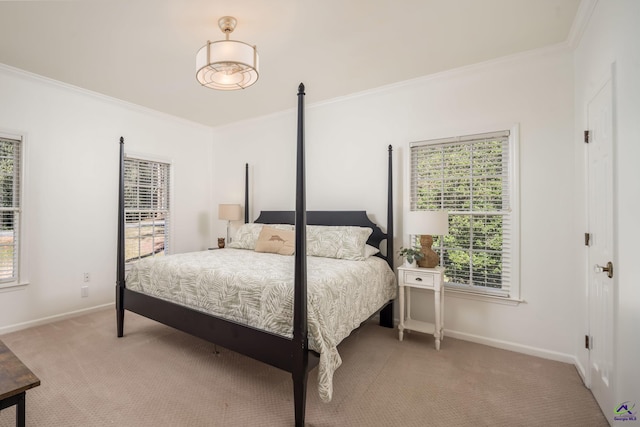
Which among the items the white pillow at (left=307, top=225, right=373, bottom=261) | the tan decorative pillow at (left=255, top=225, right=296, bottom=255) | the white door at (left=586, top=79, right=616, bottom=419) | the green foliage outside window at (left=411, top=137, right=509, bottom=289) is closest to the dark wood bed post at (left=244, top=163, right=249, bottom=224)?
the tan decorative pillow at (left=255, top=225, right=296, bottom=255)

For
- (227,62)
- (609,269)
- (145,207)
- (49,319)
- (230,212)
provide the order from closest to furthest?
(609,269), (227,62), (49,319), (145,207), (230,212)

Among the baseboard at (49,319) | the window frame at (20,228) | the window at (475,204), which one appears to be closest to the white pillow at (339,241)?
the window at (475,204)

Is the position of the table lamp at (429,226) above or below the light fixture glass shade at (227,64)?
below

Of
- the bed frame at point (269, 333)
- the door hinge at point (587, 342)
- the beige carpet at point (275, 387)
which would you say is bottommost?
the beige carpet at point (275, 387)

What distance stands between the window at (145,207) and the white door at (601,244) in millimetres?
4775

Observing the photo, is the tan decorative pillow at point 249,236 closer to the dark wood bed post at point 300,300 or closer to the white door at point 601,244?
the dark wood bed post at point 300,300

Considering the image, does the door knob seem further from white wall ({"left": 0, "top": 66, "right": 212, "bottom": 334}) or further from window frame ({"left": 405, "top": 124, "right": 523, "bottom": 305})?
white wall ({"left": 0, "top": 66, "right": 212, "bottom": 334})

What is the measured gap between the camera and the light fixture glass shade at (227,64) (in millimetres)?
2086

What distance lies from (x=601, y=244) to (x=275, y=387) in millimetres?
2344

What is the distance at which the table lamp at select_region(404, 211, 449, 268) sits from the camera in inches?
104

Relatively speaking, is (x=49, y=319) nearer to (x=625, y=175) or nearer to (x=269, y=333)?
(x=269, y=333)

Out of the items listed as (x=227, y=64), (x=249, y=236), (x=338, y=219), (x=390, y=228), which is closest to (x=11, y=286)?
(x=249, y=236)

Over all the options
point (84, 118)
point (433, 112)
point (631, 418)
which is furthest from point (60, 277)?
point (631, 418)

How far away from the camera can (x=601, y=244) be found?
189 centimetres
